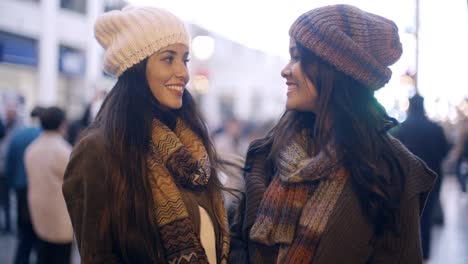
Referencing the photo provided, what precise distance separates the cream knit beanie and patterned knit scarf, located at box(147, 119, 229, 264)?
0.32 meters

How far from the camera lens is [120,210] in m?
2.22

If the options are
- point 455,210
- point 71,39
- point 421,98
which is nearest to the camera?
point 421,98

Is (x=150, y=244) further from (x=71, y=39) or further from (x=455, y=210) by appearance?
(x=71, y=39)

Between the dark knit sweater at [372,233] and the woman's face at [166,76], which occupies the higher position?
the woman's face at [166,76]

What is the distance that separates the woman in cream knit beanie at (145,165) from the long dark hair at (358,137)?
0.43 meters

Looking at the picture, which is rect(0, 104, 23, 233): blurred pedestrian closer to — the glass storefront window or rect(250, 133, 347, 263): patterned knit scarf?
rect(250, 133, 347, 263): patterned knit scarf

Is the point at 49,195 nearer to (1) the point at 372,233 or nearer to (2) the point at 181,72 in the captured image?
(2) the point at 181,72

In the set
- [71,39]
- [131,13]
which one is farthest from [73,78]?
[131,13]

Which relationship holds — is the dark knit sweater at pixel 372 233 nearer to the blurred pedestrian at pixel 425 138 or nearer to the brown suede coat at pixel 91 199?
the brown suede coat at pixel 91 199

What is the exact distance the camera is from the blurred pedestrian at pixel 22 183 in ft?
19.1

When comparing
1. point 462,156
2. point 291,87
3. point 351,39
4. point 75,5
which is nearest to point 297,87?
point 291,87

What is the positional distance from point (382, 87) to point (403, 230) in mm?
676

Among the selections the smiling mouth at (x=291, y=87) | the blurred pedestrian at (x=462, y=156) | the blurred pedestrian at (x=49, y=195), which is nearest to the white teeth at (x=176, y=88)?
the smiling mouth at (x=291, y=87)

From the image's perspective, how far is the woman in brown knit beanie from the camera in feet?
7.26
